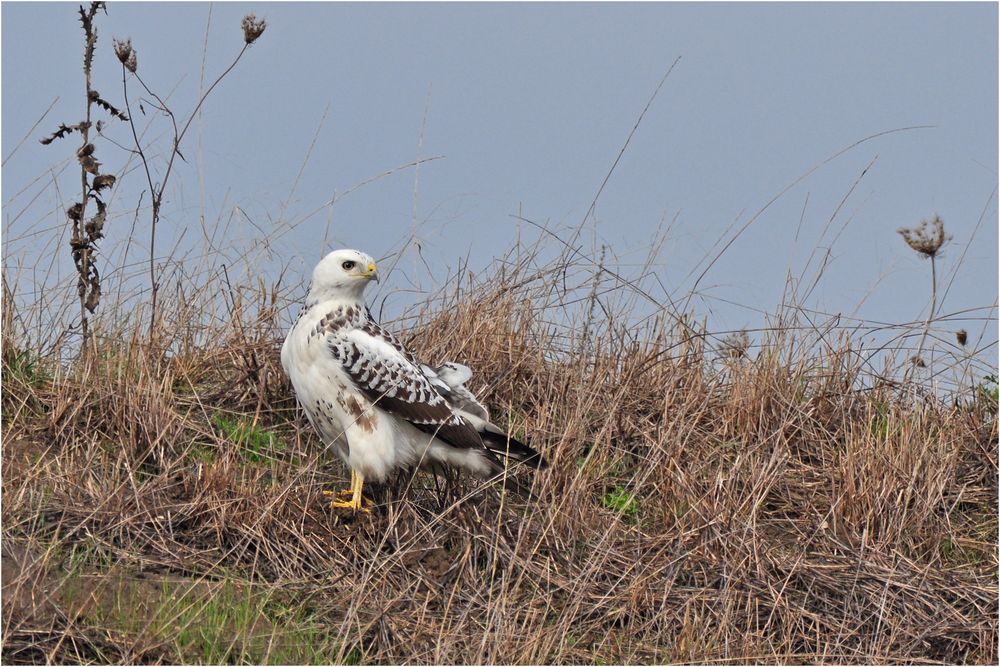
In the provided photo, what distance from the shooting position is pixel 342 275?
6.16m

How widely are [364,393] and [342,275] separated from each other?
1.93 ft

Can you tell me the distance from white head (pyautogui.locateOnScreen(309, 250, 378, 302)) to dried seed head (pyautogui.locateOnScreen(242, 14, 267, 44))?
1.72m

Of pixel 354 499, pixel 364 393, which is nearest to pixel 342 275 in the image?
pixel 364 393

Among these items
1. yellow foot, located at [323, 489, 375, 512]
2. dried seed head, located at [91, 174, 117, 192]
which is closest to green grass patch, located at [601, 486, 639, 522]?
yellow foot, located at [323, 489, 375, 512]

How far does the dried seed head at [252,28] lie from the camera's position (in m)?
7.14

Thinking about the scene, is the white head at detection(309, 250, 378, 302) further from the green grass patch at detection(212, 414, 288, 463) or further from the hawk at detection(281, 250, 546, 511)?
the green grass patch at detection(212, 414, 288, 463)

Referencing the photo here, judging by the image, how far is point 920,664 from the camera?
5828 millimetres

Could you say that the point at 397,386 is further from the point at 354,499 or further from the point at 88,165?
the point at 88,165

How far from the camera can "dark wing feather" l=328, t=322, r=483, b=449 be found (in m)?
6.08

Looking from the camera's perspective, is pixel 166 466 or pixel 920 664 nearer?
pixel 920 664

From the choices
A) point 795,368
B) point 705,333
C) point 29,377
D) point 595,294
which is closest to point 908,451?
point 795,368

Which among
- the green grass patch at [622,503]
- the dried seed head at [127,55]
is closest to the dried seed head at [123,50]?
the dried seed head at [127,55]

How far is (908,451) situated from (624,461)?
155 cm

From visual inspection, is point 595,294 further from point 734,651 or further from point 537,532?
point 734,651
